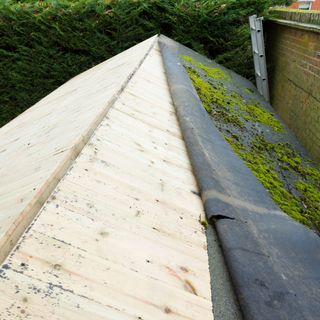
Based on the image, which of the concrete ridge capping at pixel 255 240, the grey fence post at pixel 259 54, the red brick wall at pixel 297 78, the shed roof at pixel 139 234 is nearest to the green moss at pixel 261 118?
the red brick wall at pixel 297 78

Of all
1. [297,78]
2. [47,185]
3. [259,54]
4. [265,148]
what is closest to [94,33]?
[259,54]

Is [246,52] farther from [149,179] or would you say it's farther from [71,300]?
[71,300]

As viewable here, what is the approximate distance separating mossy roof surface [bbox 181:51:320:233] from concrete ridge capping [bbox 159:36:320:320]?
298mm

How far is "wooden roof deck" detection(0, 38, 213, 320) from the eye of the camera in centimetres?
130

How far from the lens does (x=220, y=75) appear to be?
253 inches

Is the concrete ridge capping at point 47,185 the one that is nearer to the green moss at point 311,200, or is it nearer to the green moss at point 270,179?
the green moss at point 270,179

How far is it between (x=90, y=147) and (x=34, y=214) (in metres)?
0.76

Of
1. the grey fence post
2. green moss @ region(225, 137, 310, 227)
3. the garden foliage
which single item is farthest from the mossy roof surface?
the garden foliage

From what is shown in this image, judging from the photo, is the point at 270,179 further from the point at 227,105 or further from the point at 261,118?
the point at 261,118

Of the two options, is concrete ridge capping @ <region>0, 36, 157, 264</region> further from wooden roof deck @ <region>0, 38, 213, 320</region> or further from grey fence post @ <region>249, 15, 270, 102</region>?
grey fence post @ <region>249, 15, 270, 102</region>

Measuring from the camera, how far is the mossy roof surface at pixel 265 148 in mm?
2782

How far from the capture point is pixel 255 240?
5.96 feet

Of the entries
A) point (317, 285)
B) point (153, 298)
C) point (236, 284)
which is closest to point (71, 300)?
point (153, 298)

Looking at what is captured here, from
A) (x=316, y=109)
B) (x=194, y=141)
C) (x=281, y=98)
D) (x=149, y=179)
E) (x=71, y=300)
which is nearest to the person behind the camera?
(x=71, y=300)
